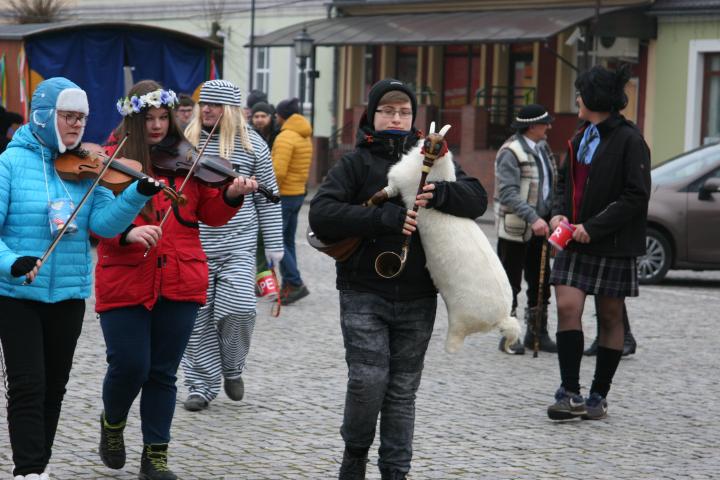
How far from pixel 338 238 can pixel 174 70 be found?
49.2 feet

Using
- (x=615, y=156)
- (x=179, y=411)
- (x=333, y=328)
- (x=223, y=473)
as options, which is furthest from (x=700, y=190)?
(x=223, y=473)

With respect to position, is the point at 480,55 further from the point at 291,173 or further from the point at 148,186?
the point at 148,186

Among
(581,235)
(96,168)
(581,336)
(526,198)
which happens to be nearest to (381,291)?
(96,168)

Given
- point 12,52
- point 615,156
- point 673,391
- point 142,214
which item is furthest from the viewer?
point 12,52

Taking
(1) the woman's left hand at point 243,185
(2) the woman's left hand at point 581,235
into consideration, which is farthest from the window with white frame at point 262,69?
(1) the woman's left hand at point 243,185

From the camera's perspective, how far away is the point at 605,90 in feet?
25.7

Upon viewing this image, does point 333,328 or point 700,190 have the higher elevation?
point 700,190

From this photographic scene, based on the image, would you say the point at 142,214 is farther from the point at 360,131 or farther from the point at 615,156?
the point at 615,156

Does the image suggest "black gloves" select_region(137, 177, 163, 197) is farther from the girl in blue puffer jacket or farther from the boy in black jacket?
the boy in black jacket

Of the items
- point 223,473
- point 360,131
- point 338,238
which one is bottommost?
point 223,473

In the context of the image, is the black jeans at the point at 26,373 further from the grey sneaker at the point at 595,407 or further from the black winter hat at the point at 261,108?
the black winter hat at the point at 261,108

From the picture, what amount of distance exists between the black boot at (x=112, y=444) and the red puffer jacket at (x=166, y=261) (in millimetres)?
531

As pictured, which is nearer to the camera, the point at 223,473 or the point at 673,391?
the point at 223,473

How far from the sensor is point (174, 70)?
20.3 metres
